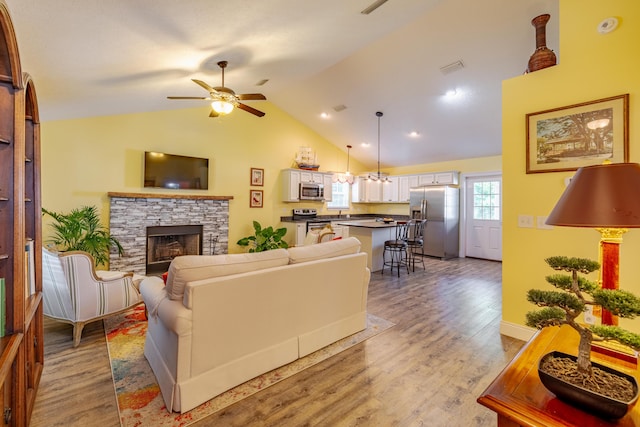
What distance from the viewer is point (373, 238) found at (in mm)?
5379

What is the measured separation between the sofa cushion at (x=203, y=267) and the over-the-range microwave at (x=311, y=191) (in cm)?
485

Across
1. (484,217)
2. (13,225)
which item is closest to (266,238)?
(13,225)

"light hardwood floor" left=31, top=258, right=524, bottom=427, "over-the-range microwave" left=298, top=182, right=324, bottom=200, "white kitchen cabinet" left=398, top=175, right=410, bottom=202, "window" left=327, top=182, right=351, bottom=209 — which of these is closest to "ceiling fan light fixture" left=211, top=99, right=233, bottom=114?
"light hardwood floor" left=31, top=258, right=524, bottom=427

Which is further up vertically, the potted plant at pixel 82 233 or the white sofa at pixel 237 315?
the potted plant at pixel 82 233

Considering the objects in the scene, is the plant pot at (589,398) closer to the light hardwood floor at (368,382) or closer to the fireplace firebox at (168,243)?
the light hardwood floor at (368,382)

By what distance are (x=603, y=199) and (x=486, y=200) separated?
6.50m

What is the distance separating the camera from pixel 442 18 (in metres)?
3.60

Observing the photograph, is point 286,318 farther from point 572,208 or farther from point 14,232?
point 572,208

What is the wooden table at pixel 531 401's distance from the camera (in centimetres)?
83

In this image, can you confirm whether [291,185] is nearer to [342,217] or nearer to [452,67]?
→ [342,217]

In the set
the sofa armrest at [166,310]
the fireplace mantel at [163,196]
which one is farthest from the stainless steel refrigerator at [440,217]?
the sofa armrest at [166,310]

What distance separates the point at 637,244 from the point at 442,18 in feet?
10.4

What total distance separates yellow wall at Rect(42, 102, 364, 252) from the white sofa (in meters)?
3.31

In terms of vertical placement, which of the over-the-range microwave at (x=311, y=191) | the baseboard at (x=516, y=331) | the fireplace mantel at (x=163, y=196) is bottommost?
the baseboard at (x=516, y=331)
